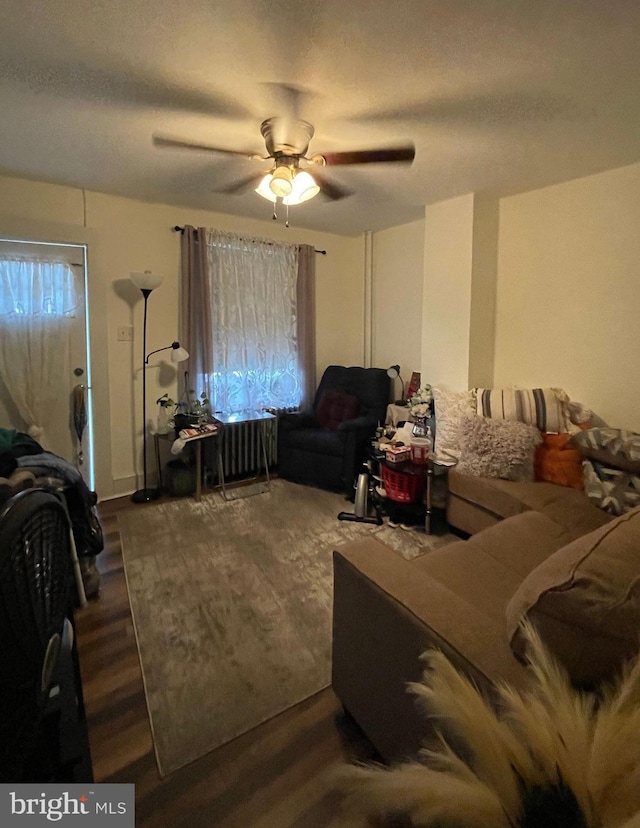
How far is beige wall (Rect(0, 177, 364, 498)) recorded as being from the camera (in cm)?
307

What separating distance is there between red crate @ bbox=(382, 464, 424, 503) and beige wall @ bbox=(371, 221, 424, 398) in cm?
160

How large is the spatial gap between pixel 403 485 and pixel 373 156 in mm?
1998

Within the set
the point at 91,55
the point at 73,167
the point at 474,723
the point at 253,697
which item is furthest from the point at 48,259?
the point at 474,723

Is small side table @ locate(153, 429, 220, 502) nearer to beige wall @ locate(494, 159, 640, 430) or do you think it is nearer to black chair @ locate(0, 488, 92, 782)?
beige wall @ locate(494, 159, 640, 430)

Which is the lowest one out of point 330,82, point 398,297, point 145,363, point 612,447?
point 612,447

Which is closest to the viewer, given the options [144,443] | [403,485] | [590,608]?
[590,608]

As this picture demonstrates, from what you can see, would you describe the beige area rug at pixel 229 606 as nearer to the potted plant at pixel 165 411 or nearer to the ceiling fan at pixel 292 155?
the potted plant at pixel 165 411

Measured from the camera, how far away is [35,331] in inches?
125

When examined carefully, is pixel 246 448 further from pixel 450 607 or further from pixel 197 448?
pixel 450 607

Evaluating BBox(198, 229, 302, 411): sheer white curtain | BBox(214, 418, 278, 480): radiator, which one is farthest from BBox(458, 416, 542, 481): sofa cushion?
BBox(198, 229, 302, 411): sheer white curtain

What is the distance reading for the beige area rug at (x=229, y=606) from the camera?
1616 millimetres

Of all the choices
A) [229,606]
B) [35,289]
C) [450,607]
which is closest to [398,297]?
[35,289]

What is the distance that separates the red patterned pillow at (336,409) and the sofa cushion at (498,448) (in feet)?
4.56

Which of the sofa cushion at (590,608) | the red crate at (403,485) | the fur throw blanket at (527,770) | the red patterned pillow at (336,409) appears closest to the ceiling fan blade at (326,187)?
the red crate at (403,485)
